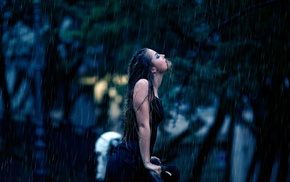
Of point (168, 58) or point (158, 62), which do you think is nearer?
point (158, 62)

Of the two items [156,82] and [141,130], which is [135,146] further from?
[156,82]

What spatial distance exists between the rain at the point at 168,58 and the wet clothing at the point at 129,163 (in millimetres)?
1625

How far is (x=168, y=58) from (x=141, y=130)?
7030 mm

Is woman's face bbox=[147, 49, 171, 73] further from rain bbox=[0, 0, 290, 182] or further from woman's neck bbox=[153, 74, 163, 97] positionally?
rain bbox=[0, 0, 290, 182]

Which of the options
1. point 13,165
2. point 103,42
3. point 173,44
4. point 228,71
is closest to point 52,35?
point 103,42

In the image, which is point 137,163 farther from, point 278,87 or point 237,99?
point 278,87

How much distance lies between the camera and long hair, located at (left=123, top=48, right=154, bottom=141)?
314 cm

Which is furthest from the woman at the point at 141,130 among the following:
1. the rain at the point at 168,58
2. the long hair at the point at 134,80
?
the rain at the point at 168,58

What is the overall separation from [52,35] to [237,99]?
4.94 m

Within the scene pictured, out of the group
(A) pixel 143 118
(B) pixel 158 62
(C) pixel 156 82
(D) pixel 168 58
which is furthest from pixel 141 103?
(D) pixel 168 58

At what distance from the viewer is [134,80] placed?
326 cm

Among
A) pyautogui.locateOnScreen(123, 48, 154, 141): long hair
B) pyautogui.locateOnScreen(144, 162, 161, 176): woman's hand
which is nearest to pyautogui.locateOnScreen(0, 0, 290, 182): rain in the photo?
pyautogui.locateOnScreen(123, 48, 154, 141): long hair

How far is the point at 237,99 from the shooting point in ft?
32.4

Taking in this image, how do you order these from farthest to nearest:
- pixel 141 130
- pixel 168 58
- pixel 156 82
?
pixel 168 58 → pixel 156 82 → pixel 141 130
